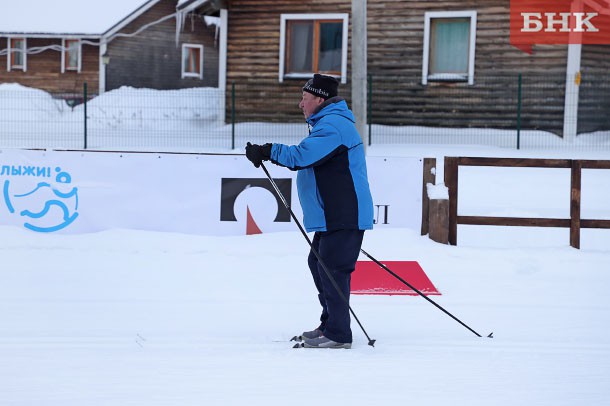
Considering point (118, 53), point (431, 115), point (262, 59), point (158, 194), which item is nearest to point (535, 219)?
point (158, 194)

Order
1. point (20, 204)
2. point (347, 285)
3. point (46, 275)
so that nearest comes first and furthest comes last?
point (347, 285), point (46, 275), point (20, 204)

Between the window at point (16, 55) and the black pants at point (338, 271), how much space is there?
32.3 metres

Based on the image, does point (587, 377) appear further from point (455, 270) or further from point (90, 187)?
point (90, 187)

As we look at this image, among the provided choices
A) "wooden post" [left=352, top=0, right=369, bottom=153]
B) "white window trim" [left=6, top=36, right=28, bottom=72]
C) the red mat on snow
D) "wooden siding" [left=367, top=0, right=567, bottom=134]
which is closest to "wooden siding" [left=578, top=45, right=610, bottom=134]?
"wooden siding" [left=367, top=0, right=567, bottom=134]

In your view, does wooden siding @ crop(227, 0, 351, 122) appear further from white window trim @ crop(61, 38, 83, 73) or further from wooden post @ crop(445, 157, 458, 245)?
white window trim @ crop(61, 38, 83, 73)

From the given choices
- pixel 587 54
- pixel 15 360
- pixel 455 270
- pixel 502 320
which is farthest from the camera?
pixel 587 54

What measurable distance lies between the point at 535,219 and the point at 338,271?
450 centimetres

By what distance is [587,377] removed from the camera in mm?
4754

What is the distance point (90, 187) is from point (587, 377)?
21.0 feet

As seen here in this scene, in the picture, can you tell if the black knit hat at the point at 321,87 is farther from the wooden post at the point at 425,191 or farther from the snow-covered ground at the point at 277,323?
the wooden post at the point at 425,191

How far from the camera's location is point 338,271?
525 centimetres

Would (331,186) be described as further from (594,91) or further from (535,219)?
(594,91)

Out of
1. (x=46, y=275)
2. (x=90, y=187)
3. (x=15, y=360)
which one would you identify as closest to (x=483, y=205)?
(x=90, y=187)

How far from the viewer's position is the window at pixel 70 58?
113 feet
